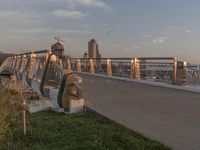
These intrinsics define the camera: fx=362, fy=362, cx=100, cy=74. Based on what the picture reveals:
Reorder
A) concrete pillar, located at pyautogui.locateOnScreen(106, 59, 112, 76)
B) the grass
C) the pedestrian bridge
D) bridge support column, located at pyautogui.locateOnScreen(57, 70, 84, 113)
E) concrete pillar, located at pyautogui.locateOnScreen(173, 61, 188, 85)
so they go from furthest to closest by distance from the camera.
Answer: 1. concrete pillar, located at pyautogui.locateOnScreen(106, 59, 112, 76)
2. concrete pillar, located at pyautogui.locateOnScreen(173, 61, 188, 85)
3. bridge support column, located at pyautogui.locateOnScreen(57, 70, 84, 113)
4. the pedestrian bridge
5. the grass

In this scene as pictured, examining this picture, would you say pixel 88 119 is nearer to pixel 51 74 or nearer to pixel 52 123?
pixel 52 123

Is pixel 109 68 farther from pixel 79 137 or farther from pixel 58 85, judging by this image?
pixel 79 137

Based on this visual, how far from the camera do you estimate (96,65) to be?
2778 cm

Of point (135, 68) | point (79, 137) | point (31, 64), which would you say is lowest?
point (79, 137)

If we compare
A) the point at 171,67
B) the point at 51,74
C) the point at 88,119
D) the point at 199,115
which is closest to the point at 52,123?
the point at 88,119

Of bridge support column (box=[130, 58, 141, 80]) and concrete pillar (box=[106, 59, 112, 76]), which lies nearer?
bridge support column (box=[130, 58, 141, 80])

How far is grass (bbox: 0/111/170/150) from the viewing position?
5.61 m

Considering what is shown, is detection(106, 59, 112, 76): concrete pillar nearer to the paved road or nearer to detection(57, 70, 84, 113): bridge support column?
the paved road

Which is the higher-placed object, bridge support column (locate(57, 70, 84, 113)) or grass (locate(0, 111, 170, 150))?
bridge support column (locate(57, 70, 84, 113))

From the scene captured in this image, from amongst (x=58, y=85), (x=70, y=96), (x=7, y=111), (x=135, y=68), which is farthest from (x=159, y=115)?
(x=135, y=68)

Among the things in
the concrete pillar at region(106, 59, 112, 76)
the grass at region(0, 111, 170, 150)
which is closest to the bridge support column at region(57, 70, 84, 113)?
the grass at region(0, 111, 170, 150)

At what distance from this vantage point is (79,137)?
20.5ft

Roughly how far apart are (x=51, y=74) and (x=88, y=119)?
14.5 feet

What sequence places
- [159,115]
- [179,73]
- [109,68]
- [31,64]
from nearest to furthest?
[159,115]
[179,73]
[31,64]
[109,68]
